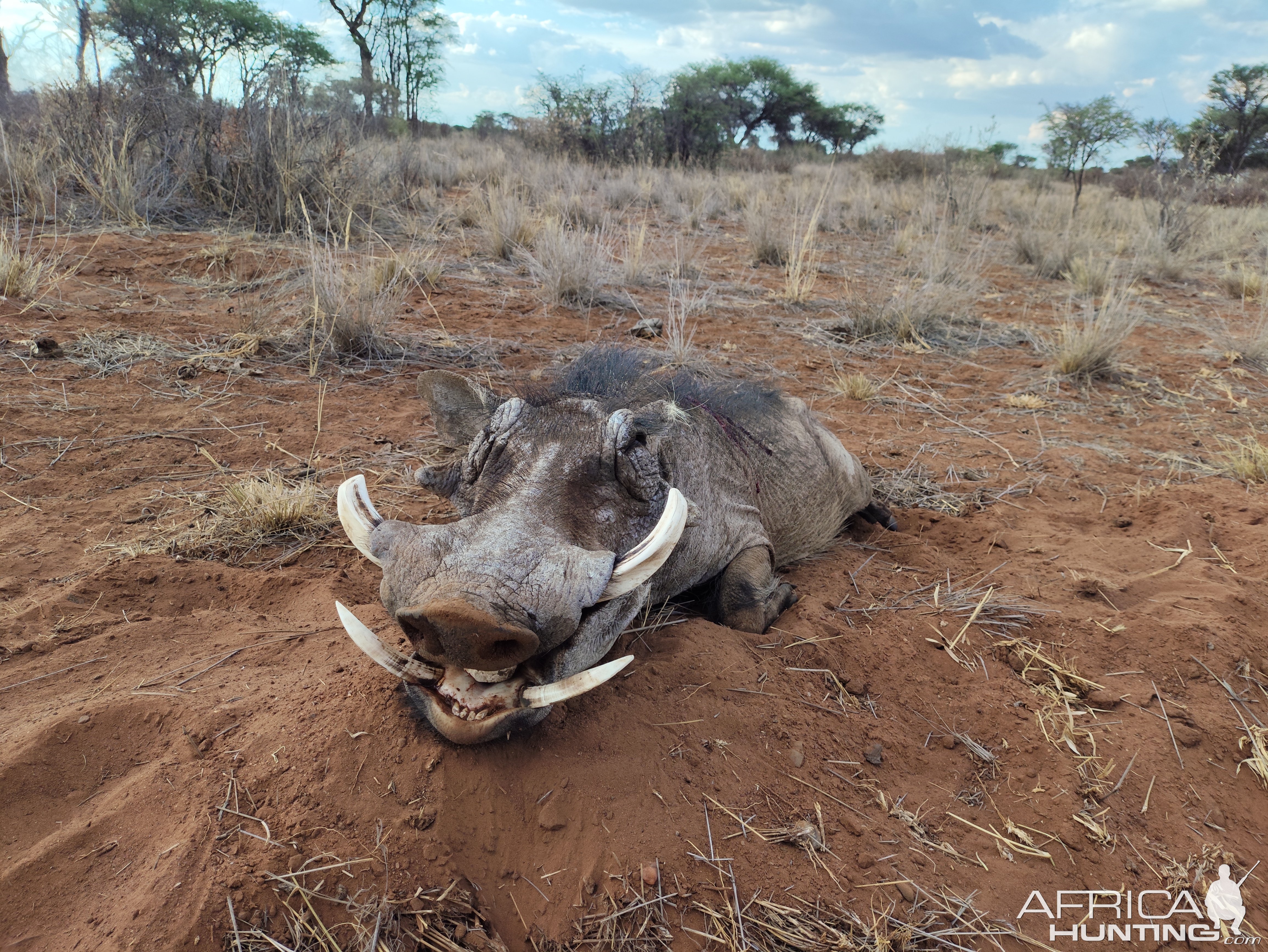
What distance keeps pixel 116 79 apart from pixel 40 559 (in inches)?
372

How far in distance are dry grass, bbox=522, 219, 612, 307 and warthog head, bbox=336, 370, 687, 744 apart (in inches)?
173

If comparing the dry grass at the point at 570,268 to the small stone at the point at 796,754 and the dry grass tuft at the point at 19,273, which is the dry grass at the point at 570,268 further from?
the small stone at the point at 796,754

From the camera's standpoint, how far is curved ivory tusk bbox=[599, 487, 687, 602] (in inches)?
72.9

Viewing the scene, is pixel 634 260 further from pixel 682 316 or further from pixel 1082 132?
pixel 1082 132

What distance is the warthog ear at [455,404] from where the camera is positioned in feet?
9.77

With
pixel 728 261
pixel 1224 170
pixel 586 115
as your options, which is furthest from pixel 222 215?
pixel 1224 170

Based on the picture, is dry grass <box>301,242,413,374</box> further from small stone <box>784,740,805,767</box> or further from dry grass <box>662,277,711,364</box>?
small stone <box>784,740,805,767</box>

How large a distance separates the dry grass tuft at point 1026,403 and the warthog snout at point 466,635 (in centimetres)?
522

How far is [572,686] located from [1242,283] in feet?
39.1

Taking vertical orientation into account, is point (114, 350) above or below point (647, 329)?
below

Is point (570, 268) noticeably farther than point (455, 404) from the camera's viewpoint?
Yes

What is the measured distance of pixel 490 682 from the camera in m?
1.73

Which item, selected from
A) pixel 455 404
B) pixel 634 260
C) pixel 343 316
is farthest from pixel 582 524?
pixel 634 260
